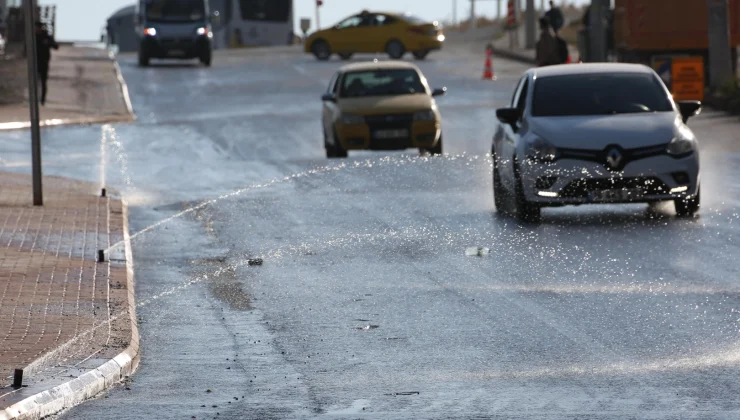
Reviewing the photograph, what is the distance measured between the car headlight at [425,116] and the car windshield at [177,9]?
98.0 ft

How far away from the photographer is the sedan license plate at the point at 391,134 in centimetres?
2656

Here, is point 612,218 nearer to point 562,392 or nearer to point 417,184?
point 417,184

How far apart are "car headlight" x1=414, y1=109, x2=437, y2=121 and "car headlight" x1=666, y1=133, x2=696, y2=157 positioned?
9.71m

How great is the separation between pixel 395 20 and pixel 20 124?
85.2 ft

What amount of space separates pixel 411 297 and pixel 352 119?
13.9m

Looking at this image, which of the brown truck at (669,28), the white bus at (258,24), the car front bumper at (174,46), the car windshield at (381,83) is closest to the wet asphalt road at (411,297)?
the car windshield at (381,83)

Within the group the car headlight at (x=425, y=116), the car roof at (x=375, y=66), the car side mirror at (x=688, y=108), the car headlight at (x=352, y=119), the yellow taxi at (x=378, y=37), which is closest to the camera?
the car side mirror at (x=688, y=108)

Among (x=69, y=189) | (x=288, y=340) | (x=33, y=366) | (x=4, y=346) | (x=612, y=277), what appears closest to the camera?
(x=33, y=366)

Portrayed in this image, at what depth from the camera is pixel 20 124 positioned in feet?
111

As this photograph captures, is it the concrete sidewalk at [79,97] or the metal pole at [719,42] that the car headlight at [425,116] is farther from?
the metal pole at [719,42]

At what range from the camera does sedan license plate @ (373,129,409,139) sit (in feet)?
87.1

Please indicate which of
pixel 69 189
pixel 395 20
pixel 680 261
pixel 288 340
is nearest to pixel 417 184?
pixel 69 189

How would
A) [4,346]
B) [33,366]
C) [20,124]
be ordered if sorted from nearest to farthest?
[33,366] → [4,346] → [20,124]

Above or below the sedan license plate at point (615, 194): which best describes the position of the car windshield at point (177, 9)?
below
